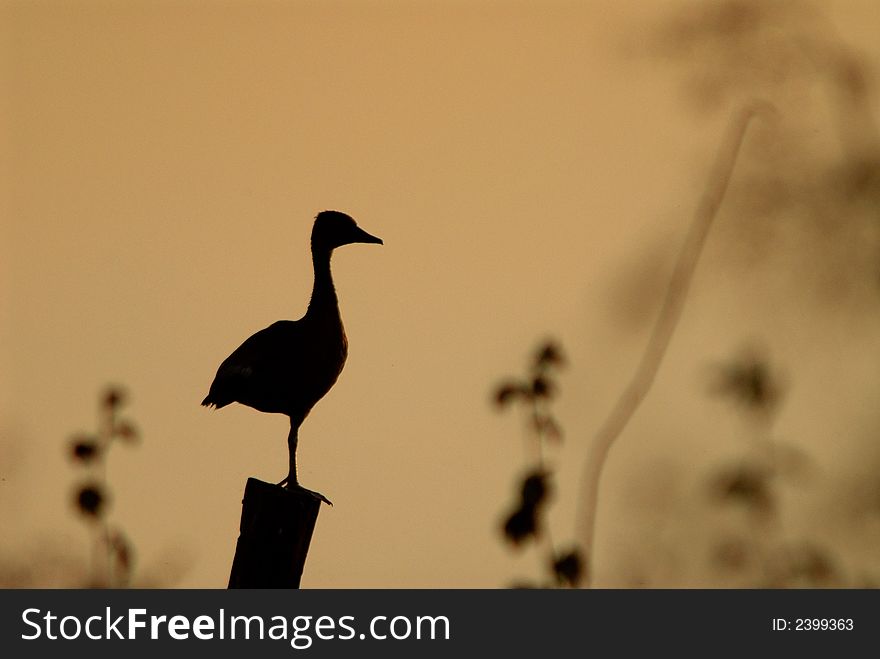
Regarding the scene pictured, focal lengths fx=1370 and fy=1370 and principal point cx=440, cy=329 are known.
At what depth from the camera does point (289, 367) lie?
7.12 m

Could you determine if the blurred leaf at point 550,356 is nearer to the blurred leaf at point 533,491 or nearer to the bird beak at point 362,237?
the blurred leaf at point 533,491

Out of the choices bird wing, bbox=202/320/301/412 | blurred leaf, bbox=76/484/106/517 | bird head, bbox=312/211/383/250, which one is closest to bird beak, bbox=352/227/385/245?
bird head, bbox=312/211/383/250

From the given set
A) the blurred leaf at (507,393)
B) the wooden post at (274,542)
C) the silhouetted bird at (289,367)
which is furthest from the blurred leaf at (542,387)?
the silhouetted bird at (289,367)

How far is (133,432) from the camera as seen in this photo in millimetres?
6680

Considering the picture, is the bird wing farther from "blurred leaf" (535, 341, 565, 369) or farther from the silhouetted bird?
"blurred leaf" (535, 341, 565, 369)

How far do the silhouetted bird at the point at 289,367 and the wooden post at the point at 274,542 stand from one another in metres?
2.36

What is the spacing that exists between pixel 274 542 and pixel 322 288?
3216mm

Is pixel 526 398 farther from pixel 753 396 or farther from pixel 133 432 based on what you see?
pixel 133 432

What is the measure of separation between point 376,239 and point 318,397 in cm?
106

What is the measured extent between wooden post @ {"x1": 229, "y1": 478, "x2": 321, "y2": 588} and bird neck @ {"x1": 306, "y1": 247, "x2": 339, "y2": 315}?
2814 millimetres

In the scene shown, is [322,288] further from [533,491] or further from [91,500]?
[533,491]

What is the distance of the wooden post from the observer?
15.3 ft

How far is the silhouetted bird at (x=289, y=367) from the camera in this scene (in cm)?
715
